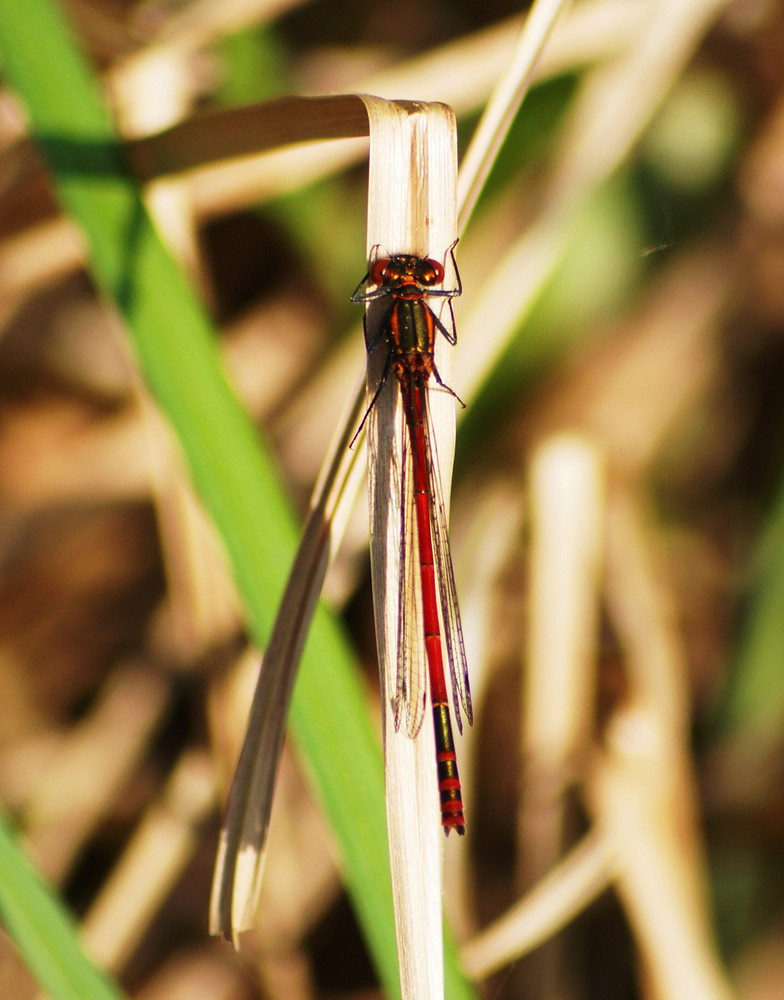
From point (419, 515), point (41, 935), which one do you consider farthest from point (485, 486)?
point (41, 935)

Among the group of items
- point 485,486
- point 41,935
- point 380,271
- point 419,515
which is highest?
point 485,486

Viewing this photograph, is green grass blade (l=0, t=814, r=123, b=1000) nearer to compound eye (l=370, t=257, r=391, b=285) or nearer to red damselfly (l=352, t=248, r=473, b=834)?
red damselfly (l=352, t=248, r=473, b=834)

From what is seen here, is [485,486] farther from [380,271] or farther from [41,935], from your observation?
[41,935]

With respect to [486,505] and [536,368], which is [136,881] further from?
[536,368]

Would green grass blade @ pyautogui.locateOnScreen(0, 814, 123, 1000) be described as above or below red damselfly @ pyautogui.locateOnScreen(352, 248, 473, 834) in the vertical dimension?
below

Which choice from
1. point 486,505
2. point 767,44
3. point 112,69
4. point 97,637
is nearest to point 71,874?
point 97,637

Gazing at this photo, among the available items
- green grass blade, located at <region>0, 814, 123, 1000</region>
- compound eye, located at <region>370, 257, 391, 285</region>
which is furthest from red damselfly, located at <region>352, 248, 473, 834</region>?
green grass blade, located at <region>0, 814, 123, 1000</region>

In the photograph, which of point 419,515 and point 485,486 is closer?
point 419,515
